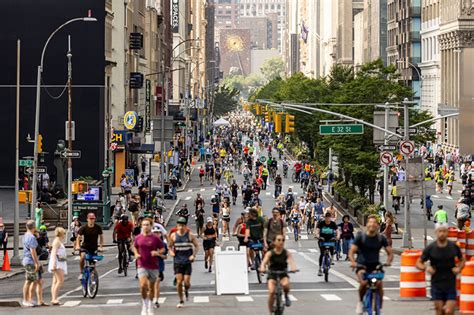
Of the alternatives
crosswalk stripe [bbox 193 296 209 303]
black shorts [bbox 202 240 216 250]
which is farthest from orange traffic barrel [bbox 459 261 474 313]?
black shorts [bbox 202 240 216 250]

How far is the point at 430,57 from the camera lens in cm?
14925

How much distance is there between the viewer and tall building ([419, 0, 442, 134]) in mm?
142625

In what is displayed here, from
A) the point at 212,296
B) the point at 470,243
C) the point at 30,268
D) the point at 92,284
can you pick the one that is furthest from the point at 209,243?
the point at 30,268

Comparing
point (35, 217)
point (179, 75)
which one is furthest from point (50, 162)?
point (179, 75)

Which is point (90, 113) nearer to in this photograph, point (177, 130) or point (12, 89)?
point (12, 89)

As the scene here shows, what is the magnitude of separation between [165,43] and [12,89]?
2886 inches

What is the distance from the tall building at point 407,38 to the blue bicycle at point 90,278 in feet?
394

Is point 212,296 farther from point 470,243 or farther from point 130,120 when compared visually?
point 130,120

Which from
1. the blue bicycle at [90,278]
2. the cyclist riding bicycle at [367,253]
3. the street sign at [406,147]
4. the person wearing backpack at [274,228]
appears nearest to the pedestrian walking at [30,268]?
the blue bicycle at [90,278]

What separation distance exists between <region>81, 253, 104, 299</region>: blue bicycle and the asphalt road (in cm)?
22

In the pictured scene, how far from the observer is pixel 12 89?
7775cm

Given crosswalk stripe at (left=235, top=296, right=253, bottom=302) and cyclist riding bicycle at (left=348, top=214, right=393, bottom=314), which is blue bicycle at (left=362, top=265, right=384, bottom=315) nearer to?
cyclist riding bicycle at (left=348, top=214, right=393, bottom=314)

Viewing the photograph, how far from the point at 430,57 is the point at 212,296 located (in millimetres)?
122291

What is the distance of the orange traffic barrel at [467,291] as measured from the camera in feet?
80.2
